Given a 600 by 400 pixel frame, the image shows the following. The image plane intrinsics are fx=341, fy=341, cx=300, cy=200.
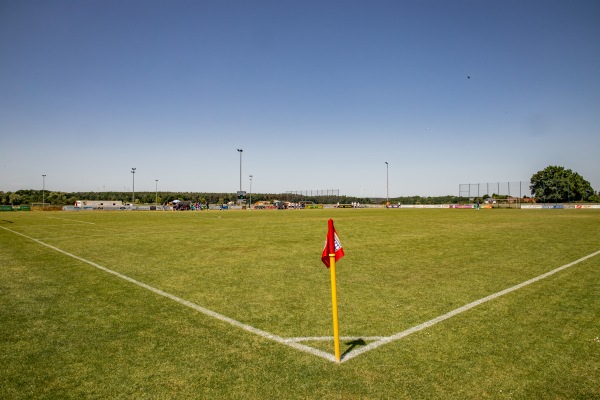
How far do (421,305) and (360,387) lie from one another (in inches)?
129

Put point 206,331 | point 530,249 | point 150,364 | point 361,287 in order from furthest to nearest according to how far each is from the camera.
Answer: point 530,249 → point 361,287 → point 206,331 → point 150,364

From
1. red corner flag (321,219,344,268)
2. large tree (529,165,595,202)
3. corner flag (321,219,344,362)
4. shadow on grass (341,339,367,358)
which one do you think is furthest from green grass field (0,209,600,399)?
large tree (529,165,595,202)

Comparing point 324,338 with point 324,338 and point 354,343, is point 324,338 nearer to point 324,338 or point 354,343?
point 324,338

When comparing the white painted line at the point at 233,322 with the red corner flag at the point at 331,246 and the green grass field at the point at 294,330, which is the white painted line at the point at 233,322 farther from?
the red corner flag at the point at 331,246

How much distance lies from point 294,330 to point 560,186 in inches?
4466

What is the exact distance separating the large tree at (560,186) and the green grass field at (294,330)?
101 metres

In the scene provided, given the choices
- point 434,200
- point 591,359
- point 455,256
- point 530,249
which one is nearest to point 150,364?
point 591,359

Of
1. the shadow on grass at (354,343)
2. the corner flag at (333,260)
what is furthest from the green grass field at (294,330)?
the corner flag at (333,260)

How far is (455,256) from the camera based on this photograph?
459 inches

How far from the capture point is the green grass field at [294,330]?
3.67 metres

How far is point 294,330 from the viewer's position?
5.24 m

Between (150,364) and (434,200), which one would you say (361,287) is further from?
(434,200)

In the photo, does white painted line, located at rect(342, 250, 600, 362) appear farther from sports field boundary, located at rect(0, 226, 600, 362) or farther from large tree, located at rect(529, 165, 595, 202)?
large tree, located at rect(529, 165, 595, 202)

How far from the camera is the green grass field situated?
145 inches
